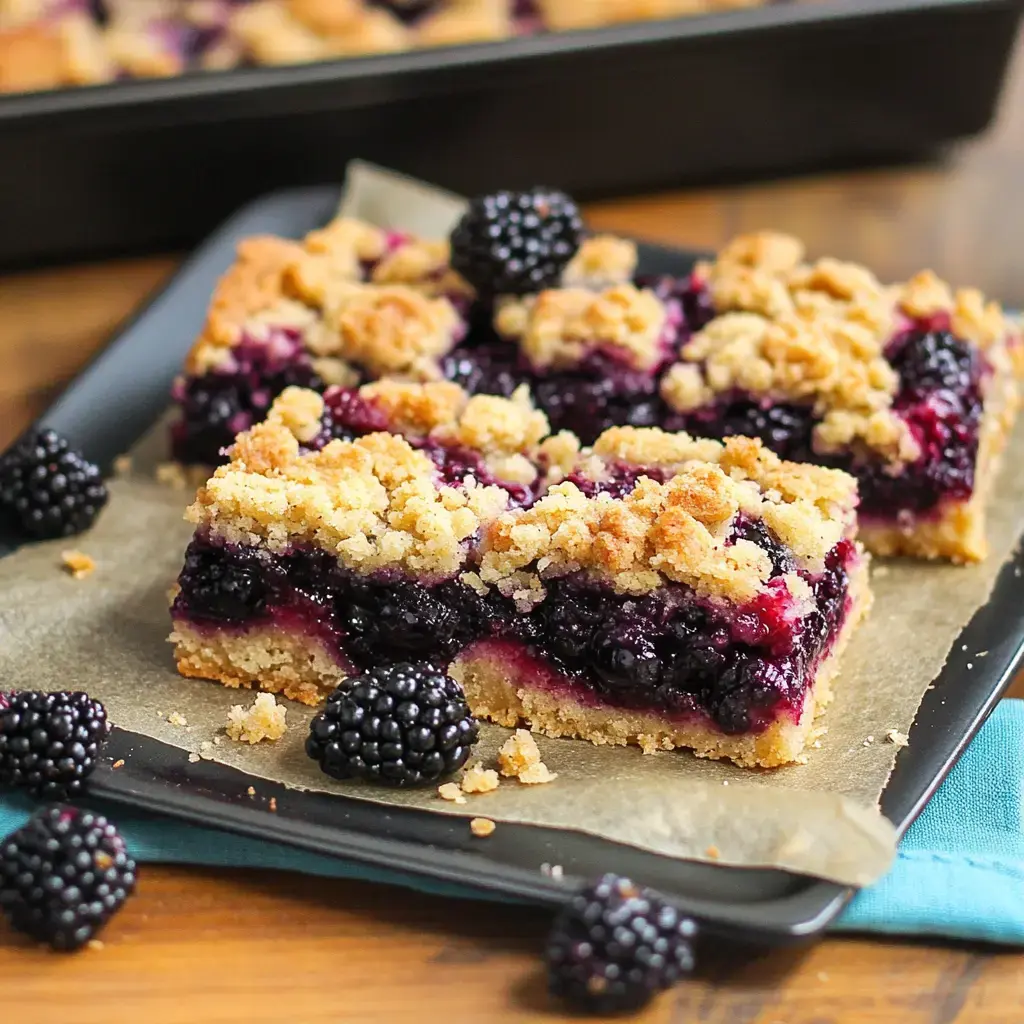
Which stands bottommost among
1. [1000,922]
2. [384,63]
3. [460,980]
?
[460,980]

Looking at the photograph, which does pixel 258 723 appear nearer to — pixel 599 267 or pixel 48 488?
pixel 48 488

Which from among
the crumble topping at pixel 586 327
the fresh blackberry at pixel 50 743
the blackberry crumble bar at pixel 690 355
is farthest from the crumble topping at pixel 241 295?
the fresh blackberry at pixel 50 743

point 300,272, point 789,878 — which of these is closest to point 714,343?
point 300,272

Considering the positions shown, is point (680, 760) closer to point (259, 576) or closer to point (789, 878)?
point (789, 878)

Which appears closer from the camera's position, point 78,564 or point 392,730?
point 392,730

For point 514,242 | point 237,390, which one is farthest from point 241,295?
point 514,242

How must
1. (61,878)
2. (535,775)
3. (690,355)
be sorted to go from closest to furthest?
(61,878) < (535,775) < (690,355)

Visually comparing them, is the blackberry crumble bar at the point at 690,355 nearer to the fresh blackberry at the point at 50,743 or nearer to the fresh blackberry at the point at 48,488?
the fresh blackberry at the point at 48,488

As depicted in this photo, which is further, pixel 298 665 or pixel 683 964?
pixel 298 665
